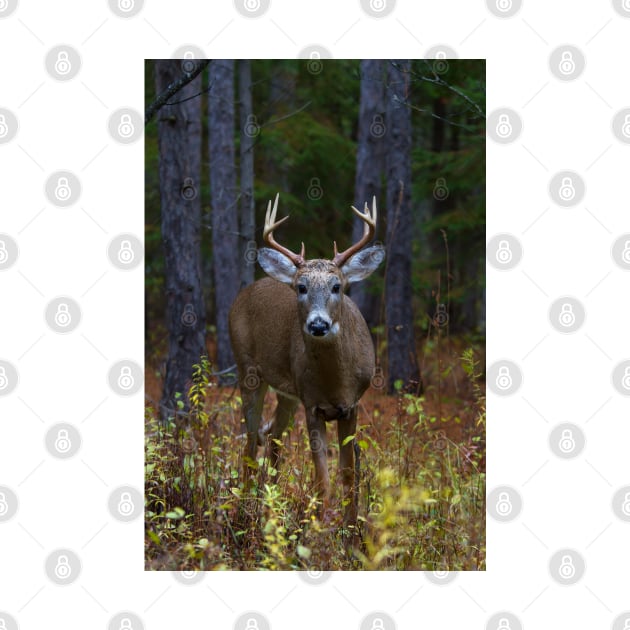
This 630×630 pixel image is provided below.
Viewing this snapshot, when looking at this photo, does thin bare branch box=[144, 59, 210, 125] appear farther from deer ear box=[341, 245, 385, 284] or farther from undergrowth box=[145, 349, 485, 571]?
undergrowth box=[145, 349, 485, 571]

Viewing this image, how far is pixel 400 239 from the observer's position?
40.6 feet

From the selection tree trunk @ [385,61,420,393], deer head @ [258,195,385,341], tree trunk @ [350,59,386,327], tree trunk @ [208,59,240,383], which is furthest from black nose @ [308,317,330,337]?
tree trunk @ [350,59,386,327]

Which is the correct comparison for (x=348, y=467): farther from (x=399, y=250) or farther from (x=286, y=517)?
(x=399, y=250)

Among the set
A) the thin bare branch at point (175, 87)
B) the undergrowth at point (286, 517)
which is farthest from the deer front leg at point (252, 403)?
the thin bare branch at point (175, 87)

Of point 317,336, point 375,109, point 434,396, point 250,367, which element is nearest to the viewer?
point 317,336

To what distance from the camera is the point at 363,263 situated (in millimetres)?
→ 7027

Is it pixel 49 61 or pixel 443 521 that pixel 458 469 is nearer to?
pixel 443 521

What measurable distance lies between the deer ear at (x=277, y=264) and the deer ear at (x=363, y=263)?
45 centimetres

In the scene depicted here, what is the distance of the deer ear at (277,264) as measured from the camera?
7000 mm

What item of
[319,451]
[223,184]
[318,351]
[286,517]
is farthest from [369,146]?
[286,517]

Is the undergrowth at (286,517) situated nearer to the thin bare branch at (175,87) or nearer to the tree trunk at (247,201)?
the thin bare branch at (175,87)

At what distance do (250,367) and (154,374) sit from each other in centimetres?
436

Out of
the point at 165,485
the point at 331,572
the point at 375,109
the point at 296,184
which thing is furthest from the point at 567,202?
the point at 296,184

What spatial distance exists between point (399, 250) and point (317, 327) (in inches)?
248
